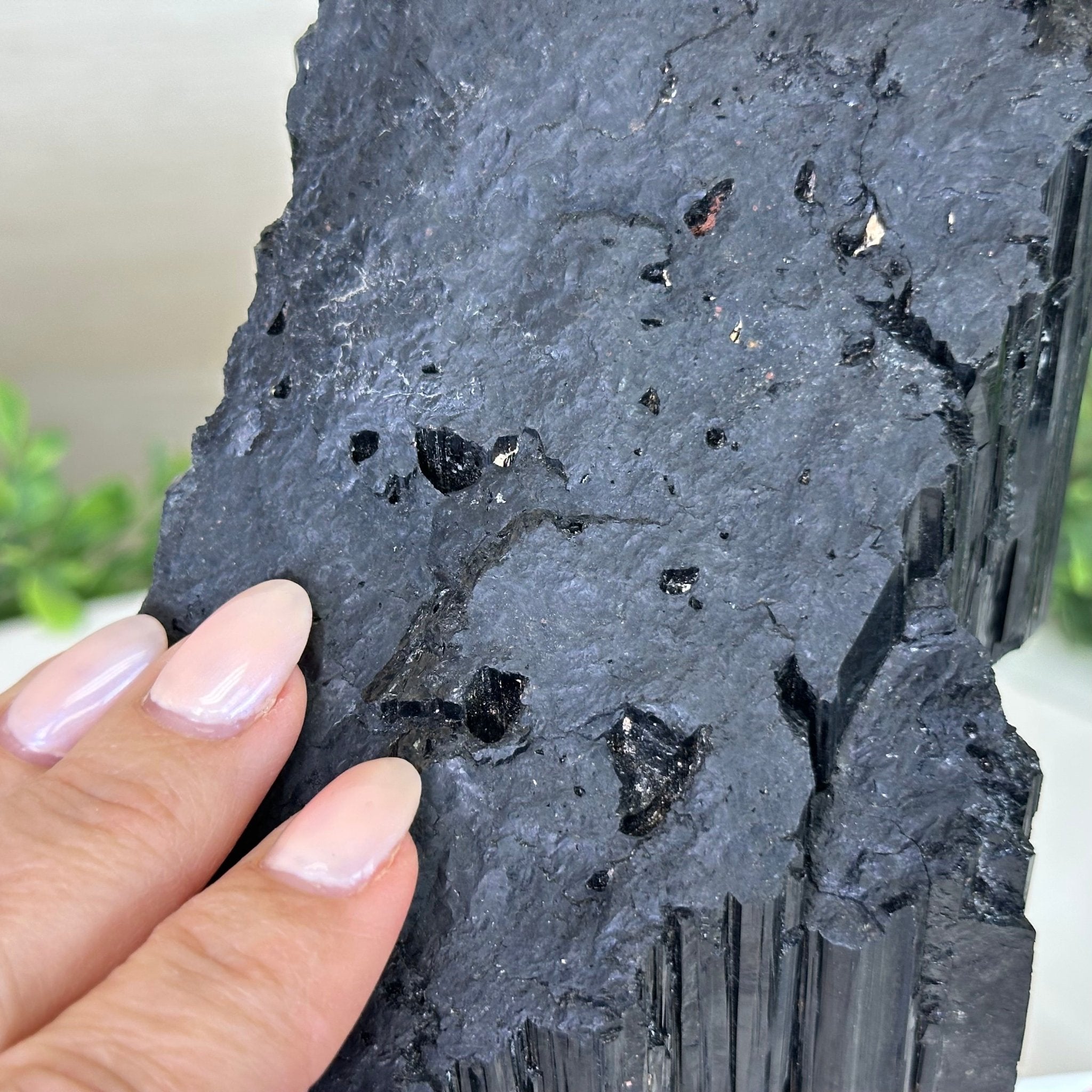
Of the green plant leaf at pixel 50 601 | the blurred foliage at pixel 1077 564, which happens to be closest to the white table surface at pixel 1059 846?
the blurred foliage at pixel 1077 564

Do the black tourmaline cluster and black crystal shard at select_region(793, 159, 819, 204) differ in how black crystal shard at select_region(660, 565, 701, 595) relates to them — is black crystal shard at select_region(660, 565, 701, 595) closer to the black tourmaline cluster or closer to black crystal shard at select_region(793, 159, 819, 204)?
the black tourmaline cluster

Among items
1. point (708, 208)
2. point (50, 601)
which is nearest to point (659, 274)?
point (708, 208)

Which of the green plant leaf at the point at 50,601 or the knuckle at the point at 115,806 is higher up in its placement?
the green plant leaf at the point at 50,601

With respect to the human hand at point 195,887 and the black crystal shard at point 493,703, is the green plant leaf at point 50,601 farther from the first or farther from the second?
the black crystal shard at point 493,703

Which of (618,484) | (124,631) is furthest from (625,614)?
(124,631)

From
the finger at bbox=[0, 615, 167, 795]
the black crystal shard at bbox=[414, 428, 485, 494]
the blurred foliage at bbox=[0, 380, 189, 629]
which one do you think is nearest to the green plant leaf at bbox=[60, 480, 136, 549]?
the blurred foliage at bbox=[0, 380, 189, 629]
